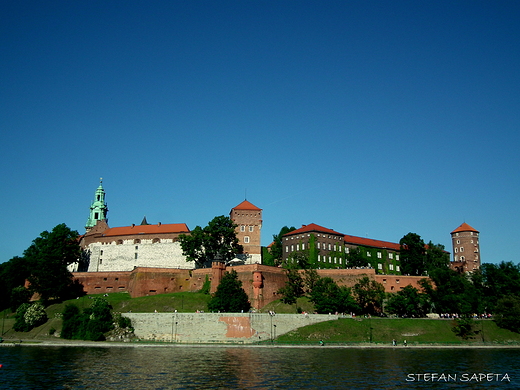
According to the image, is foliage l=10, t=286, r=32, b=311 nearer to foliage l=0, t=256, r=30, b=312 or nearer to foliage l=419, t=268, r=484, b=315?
foliage l=0, t=256, r=30, b=312

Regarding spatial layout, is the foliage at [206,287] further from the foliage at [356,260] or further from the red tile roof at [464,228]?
the red tile roof at [464,228]

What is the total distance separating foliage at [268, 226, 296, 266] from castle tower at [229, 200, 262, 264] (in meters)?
5.65

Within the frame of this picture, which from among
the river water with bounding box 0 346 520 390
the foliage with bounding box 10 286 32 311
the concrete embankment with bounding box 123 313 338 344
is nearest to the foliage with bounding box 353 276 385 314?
the concrete embankment with bounding box 123 313 338 344

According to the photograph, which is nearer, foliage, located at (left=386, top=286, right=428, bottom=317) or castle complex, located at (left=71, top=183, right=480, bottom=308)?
foliage, located at (left=386, top=286, right=428, bottom=317)

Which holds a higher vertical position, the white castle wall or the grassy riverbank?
the white castle wall

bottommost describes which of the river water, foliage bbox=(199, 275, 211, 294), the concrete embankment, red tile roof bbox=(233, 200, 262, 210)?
the river water

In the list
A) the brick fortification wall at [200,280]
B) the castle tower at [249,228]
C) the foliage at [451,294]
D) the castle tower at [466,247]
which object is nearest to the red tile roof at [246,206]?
the castle tower at [249,228]

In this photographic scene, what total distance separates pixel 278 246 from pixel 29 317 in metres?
42.0

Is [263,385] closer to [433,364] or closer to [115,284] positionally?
[433,364]

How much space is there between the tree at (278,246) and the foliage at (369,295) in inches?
766

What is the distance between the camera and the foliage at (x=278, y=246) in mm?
84287

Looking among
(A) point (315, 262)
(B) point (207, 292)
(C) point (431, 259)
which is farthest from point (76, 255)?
(C) point (431, 259)

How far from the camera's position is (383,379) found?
35000 mm

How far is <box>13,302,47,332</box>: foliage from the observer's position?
59312 millimetres
